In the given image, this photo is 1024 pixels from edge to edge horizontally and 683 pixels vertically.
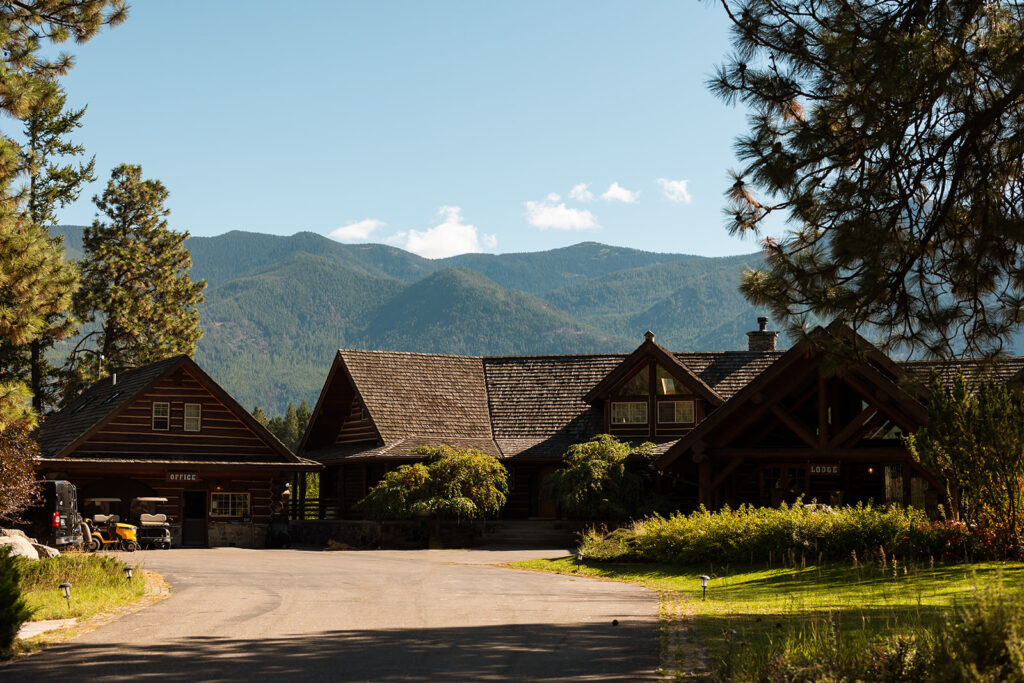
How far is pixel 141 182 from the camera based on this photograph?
55.7m

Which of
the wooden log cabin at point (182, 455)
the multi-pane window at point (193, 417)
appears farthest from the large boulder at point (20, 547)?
the multi-pane window at point (193, 417)

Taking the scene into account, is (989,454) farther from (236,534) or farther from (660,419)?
(236,534)

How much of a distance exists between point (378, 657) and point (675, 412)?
29342 mm

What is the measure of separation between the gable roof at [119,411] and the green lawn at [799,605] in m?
18.4

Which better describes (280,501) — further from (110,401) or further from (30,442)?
(30,442)

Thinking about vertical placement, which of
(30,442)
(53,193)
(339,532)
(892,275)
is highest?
(53,193)

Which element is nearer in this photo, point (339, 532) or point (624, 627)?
point (624, 627)

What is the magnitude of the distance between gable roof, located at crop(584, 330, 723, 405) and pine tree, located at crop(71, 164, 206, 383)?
23.8 metres

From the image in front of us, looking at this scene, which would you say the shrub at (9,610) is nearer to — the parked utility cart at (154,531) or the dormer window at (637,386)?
the parked utility cart at (154,531)

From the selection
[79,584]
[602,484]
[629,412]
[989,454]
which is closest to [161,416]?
[602,484]

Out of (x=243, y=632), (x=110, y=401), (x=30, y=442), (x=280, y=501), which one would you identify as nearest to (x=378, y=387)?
(x=280, y=501)

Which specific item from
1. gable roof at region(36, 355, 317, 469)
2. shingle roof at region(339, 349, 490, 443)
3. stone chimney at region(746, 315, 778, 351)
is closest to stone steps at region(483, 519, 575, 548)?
shingle roof at region(339, 349, 490, 443)

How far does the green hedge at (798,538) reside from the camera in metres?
20.9

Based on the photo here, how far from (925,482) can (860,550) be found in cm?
1171
